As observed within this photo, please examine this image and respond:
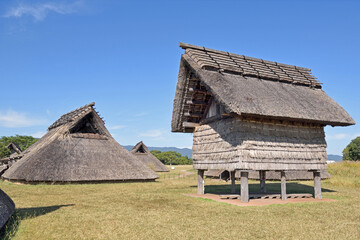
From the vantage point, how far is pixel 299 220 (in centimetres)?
824

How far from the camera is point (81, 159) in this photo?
806 inches

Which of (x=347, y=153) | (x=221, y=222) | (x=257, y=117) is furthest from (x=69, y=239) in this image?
(x=347, y=153)

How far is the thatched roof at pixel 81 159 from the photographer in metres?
18.9

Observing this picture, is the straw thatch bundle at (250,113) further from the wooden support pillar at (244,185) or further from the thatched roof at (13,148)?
the thatched roof at (13,148)

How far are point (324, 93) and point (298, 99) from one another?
3.16 metres

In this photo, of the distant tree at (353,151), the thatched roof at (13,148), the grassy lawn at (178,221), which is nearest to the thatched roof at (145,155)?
the thatched roof at (13,148)

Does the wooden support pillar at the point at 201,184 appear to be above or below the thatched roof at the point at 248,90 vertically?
below

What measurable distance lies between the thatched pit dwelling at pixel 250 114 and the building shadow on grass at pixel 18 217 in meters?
7.01

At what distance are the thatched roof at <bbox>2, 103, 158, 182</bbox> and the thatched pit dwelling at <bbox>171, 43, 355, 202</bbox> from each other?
710cm

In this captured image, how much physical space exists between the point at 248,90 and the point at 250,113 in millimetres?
1837

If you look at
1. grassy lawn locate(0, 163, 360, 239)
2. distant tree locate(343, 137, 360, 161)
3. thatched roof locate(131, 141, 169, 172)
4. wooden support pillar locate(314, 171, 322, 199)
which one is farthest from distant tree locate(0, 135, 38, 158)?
distant tree locate(343, 137, 360, 161)

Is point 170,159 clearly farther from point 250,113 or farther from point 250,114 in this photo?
point 250,113

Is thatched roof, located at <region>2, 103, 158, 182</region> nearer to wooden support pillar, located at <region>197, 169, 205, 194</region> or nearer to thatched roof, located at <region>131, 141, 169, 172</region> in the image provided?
wooden support pillar, located at <region>197, 169, 205, 194</region>

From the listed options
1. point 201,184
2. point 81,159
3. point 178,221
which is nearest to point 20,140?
point 81,159
